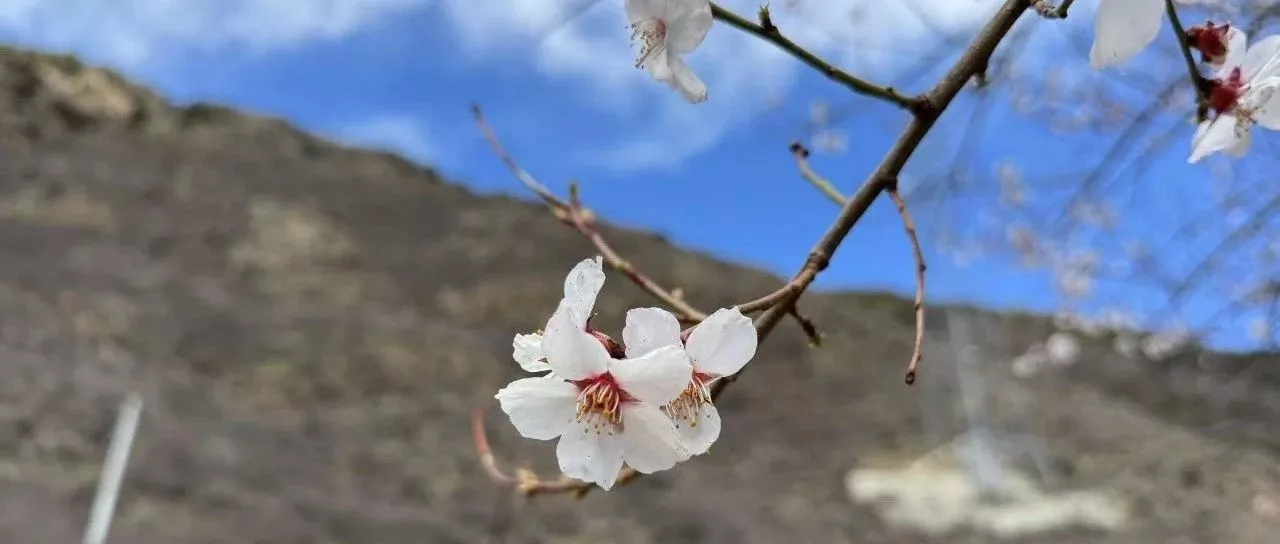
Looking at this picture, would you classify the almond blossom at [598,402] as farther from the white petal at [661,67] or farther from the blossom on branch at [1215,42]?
the blossom on branch at [1215,42]

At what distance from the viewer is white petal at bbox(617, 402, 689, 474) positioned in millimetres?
503

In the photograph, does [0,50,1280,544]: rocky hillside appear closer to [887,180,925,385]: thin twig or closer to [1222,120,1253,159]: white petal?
[1222,120,1253,159]: white petal

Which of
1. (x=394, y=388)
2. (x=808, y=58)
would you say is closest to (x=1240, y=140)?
(x=808, y=58)

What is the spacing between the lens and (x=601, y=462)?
528 mm

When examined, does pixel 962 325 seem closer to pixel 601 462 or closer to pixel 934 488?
pixel 934 488

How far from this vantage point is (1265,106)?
650 millimetres

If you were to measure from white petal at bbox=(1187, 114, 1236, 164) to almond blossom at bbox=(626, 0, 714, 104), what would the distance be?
0.36m

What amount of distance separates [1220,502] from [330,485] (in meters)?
4.93

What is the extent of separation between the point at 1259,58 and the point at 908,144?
1.03 feet

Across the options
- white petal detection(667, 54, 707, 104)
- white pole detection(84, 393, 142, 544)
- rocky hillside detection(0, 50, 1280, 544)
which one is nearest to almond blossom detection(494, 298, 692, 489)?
white petal detection(667, 54, 707, 104)

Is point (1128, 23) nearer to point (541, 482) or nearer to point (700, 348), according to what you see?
point (700, 348)

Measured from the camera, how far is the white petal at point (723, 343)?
1.56ft

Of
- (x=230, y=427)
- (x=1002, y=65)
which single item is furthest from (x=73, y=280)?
(x=1002, y=65)

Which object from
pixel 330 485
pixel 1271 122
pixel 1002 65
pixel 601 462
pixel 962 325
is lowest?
pixel 330 485
